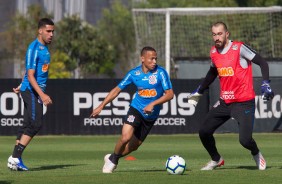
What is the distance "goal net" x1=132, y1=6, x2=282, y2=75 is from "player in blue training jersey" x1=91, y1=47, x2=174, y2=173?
2535 centimetres

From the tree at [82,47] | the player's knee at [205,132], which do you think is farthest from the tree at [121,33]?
the player's knee at [205,132]

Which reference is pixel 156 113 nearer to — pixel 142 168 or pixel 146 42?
pixel 142 168

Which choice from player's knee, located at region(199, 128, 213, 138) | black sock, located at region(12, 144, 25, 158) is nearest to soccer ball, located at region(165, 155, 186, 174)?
player's knee, located at region(199, 128, 213, 138)

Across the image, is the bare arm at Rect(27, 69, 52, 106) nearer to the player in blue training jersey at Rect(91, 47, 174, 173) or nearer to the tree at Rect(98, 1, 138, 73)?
the player in blue training jersey at Rect(91, 47, 174, 173)

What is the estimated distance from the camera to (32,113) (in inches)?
599

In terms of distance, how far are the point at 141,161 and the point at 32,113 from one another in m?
3.34

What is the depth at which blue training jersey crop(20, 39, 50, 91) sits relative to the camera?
15139 millimetres

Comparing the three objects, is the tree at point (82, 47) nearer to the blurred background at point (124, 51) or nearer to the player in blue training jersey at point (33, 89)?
the blurred background at point (124, 51)

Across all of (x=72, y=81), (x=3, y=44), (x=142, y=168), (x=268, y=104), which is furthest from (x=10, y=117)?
(x=3, y=44)

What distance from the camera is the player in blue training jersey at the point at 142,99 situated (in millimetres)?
14609

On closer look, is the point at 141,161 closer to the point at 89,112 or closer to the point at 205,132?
the point at 205,132

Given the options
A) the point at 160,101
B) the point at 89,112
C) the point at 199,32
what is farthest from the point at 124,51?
the point at 160,101

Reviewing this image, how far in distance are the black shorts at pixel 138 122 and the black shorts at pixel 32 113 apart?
1500 mm

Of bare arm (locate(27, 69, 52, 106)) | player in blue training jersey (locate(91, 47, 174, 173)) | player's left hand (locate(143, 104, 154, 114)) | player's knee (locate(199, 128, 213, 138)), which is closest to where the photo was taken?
player's left hand (locate(143, 104, 154, 114))
